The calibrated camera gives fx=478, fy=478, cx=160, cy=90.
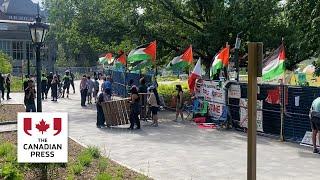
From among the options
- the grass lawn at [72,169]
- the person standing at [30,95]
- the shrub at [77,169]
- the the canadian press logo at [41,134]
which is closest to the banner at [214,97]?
the person standing at [30,95]

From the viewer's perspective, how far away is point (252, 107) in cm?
598

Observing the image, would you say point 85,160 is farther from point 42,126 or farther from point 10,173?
point 42,126

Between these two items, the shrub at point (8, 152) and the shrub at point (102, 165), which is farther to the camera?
the shrub at point (8, 152)

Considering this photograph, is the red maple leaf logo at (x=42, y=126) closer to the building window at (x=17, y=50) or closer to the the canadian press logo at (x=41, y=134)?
the the canadian press logo at (x=41, y=134)

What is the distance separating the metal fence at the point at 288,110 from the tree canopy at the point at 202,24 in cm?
493

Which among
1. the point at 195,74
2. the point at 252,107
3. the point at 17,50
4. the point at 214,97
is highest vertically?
→ the point at 17,50

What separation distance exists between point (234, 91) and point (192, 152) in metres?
4.68

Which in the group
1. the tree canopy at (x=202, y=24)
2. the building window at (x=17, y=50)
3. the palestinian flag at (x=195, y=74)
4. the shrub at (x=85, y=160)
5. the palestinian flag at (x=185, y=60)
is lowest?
the shrub at (x=85, y=160)

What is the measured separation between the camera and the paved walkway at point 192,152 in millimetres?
10094

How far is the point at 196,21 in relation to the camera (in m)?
24.5

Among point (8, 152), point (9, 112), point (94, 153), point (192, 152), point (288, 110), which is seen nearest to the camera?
point (8, 152)

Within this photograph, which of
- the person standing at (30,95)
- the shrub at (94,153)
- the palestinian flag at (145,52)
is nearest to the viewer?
the shrub at (94,153)

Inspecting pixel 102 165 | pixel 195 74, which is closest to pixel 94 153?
pixel 102 165

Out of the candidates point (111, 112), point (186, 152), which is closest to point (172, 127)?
point (111, 112)
